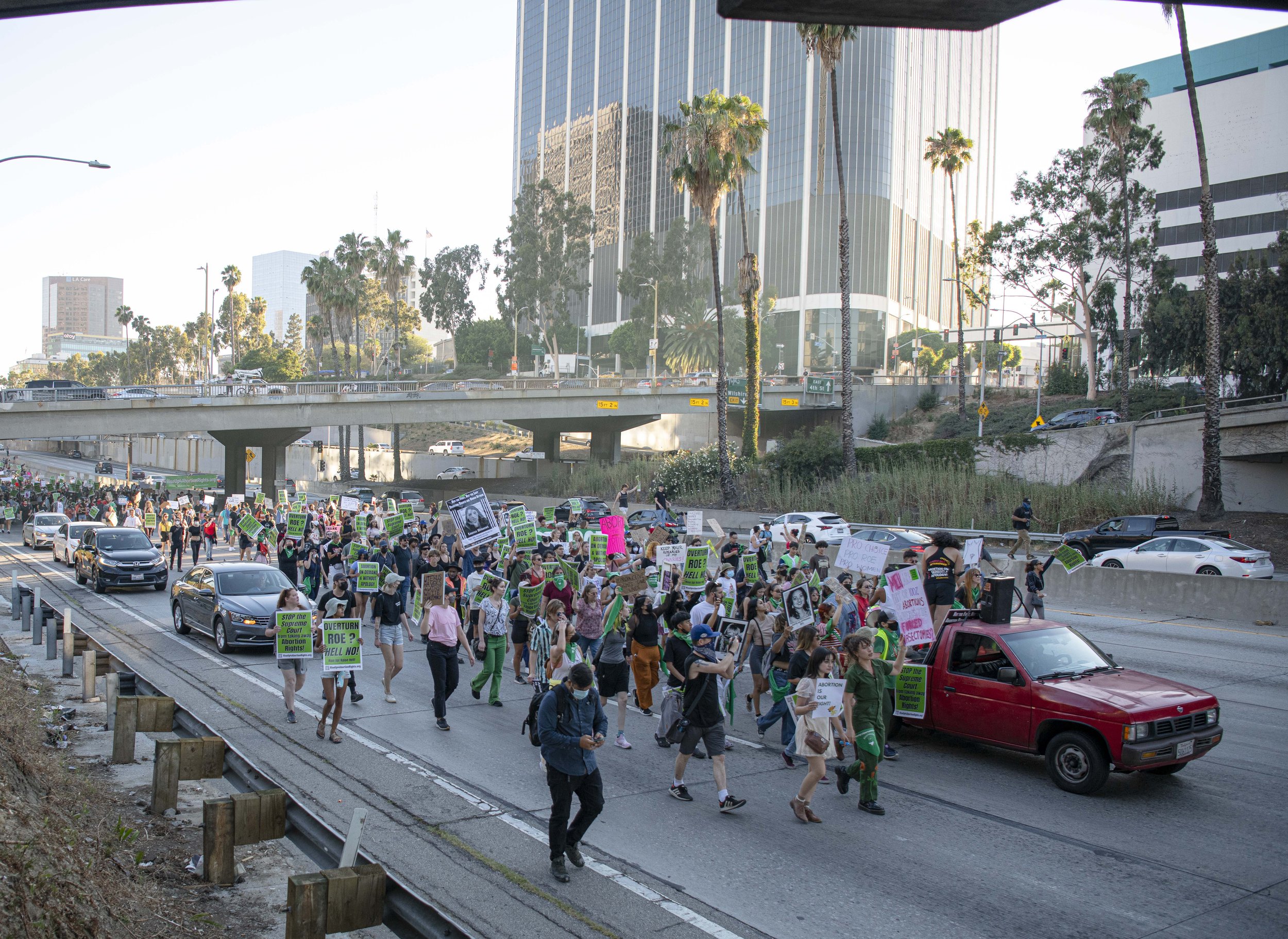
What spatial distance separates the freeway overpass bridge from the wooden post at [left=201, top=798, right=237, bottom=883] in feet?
124

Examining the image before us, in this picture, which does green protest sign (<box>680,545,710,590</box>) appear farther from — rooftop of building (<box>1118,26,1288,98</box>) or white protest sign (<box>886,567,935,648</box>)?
rooftop of building (<box>1118,26,1288,98</box>)

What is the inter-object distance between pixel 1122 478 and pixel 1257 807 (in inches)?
1359

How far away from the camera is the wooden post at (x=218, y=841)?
256 inches

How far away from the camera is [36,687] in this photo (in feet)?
41.1

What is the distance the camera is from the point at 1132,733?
8.48 meters

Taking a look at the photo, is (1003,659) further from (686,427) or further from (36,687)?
(686,427)

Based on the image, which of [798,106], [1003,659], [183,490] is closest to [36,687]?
[1003,659]

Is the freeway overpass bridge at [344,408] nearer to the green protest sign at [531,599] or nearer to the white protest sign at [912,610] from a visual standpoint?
the green protest sign at [531,599]

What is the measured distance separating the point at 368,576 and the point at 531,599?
289 cm

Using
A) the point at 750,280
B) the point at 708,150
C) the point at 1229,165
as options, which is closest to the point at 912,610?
the point at 708,150

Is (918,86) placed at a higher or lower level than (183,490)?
higher

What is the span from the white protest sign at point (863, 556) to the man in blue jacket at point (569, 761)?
21.8 feet

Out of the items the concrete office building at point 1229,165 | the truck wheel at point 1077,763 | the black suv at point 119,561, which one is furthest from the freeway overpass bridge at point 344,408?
the truck wheel at point 1077,763

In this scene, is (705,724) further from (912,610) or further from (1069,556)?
(1069,556)
